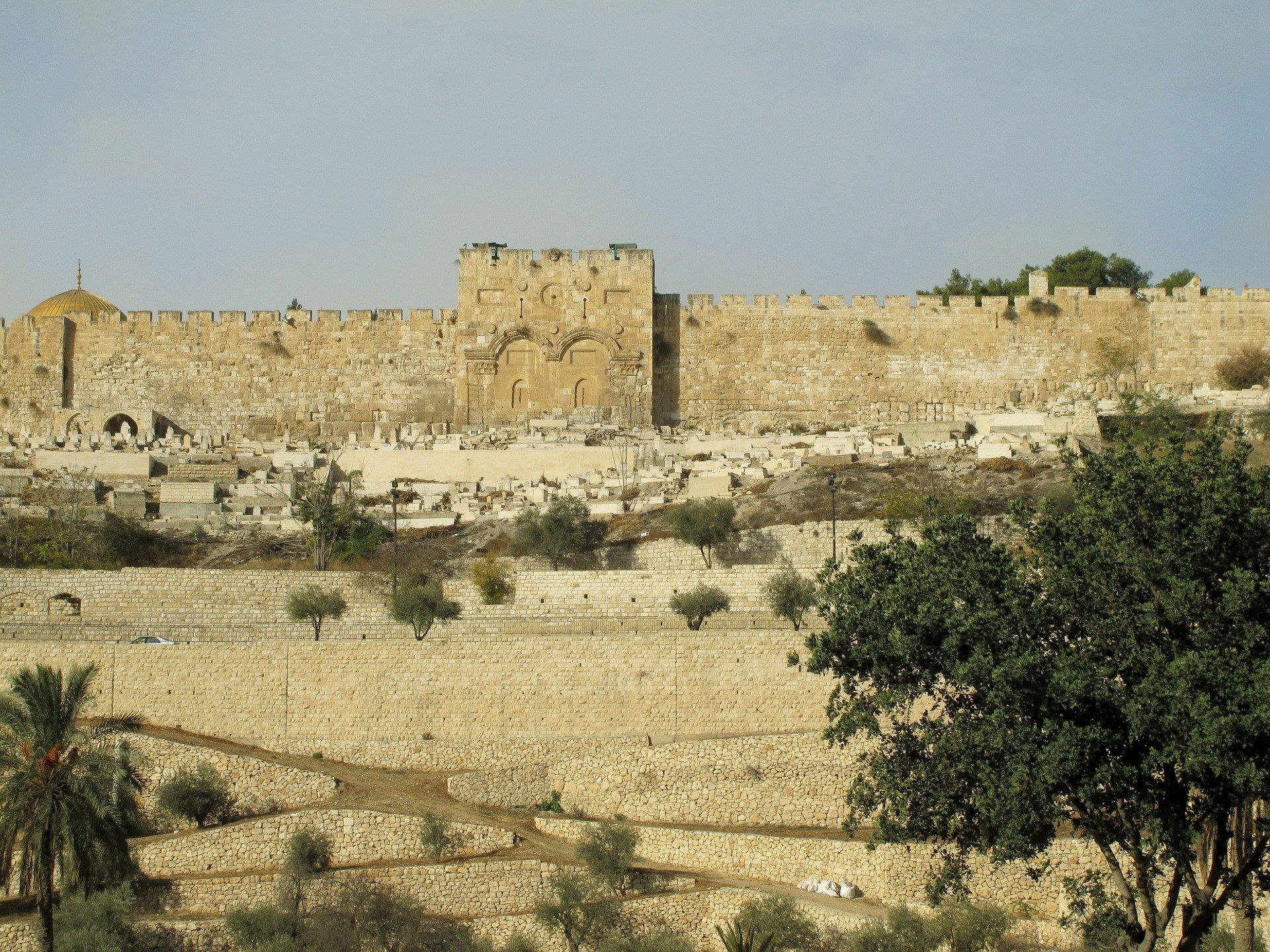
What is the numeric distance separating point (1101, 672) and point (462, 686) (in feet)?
32.6

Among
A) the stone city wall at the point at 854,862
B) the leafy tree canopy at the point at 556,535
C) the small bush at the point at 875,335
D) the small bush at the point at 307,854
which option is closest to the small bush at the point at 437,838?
the small bush at the point at 307,854

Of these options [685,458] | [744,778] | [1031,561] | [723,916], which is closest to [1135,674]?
[1031,561]

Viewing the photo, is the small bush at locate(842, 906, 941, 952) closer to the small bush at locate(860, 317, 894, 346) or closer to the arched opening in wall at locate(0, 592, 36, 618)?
the arched opening in wall at locate(0, 592, 36, 618)

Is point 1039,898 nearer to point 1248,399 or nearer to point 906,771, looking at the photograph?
point 906,771

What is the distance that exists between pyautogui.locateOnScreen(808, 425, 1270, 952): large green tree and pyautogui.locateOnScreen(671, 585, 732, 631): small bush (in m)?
9.44

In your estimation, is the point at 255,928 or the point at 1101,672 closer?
the point at 1101,672

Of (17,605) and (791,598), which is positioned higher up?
(791,598)

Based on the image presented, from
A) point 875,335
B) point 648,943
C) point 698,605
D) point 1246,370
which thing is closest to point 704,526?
point 698,605

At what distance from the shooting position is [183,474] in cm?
3122

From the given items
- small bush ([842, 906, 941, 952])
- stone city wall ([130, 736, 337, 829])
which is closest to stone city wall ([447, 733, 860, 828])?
stone city wall ([130, 736, 337, 829])

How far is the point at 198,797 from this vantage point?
61.0 feet

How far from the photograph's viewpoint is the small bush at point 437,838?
57.7 ft

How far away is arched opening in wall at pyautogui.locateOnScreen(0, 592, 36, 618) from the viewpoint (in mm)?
24094

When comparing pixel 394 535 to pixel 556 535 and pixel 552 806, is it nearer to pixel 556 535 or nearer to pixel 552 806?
pixel 556 535
